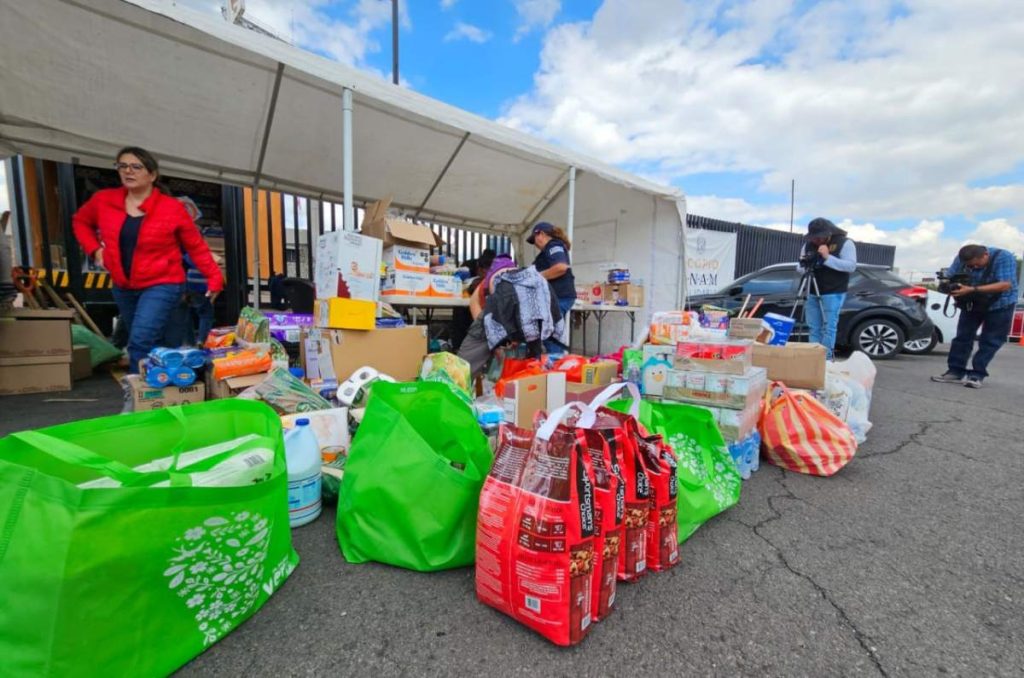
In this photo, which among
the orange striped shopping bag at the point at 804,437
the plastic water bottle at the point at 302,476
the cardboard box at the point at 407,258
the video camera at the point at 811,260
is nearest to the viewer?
the plastic water bottle at the point at 302,476

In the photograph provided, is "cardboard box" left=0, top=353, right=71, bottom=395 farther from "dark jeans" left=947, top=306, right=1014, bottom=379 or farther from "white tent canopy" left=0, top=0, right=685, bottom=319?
"dark jeans" left=947, top=306, right=1014, bottom=379

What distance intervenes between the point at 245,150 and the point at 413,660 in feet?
15.3

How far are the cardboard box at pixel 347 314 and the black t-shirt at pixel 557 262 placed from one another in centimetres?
162

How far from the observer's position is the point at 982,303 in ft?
13.4

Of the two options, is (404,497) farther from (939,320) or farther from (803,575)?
(939,320)

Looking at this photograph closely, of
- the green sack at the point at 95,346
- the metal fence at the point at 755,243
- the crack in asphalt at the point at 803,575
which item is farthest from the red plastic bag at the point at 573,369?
the metal fence at the point at 755,243

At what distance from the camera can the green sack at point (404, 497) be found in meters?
1.24

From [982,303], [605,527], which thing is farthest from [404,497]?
[982,303]

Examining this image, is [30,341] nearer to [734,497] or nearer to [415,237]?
[415,237]

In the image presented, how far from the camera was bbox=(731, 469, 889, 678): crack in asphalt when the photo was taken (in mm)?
1020

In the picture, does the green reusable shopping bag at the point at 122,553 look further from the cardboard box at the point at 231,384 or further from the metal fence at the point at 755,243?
the metal fence at the point at 755,243

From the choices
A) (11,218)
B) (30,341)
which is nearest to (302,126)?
(30,341)

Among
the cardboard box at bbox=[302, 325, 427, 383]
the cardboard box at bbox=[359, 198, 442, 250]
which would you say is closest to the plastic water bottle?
the cardboard box at bbox=[302, 325, 427, 383]

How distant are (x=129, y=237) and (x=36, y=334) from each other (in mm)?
1795
